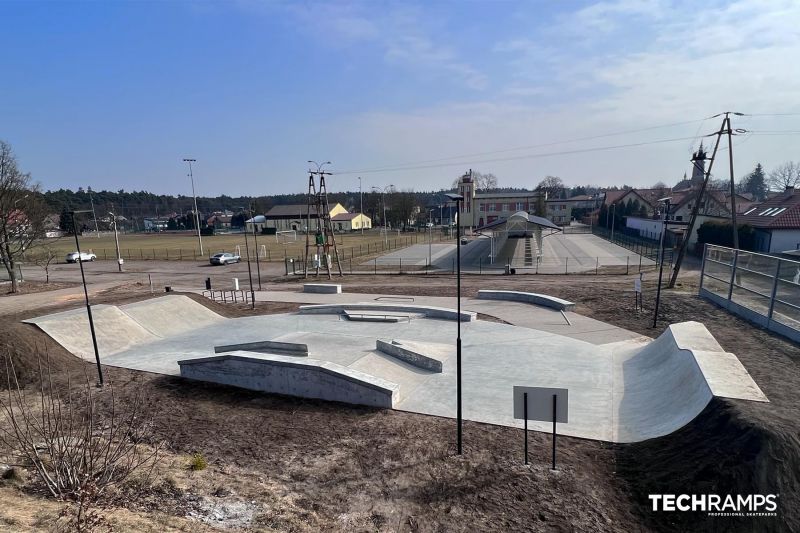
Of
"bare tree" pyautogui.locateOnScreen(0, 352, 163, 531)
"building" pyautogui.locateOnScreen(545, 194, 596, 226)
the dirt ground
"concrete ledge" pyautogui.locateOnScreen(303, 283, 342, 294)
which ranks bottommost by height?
"concrete ledge" pyautogui.locateOnScreen(303, 283, 342, 294)

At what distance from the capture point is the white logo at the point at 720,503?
5898mm

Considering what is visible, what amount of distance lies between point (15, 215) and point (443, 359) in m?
34.1

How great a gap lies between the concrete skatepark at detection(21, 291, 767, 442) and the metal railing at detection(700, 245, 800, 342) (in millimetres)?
3658

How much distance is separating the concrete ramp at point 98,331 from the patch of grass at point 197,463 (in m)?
9.74

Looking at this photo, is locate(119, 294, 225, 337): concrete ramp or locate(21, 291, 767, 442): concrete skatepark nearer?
locate(21, 291, 767, 442): concrete skatepark

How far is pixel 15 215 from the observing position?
98.4ft

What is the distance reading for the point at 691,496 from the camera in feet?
21.1

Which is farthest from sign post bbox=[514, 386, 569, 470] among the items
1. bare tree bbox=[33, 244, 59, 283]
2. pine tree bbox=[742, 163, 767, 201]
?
pine tree bbox=[742, 163, 767, 201]

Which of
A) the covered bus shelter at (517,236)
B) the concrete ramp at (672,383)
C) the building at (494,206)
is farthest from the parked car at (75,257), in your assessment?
the building at (494,206)

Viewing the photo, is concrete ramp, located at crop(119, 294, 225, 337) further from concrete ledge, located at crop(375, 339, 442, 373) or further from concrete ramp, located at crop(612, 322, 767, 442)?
concrete ramp, located at crop(612, 322, 767, 442)

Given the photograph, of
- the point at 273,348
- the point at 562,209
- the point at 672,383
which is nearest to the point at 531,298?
the point at 672,383

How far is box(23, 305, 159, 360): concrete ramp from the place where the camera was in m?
15.3

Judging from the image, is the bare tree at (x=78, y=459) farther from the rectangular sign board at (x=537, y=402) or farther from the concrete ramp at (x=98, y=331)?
the concrete ramp at (x=98, y=331)

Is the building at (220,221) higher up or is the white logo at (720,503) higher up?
the building at (220,221)
